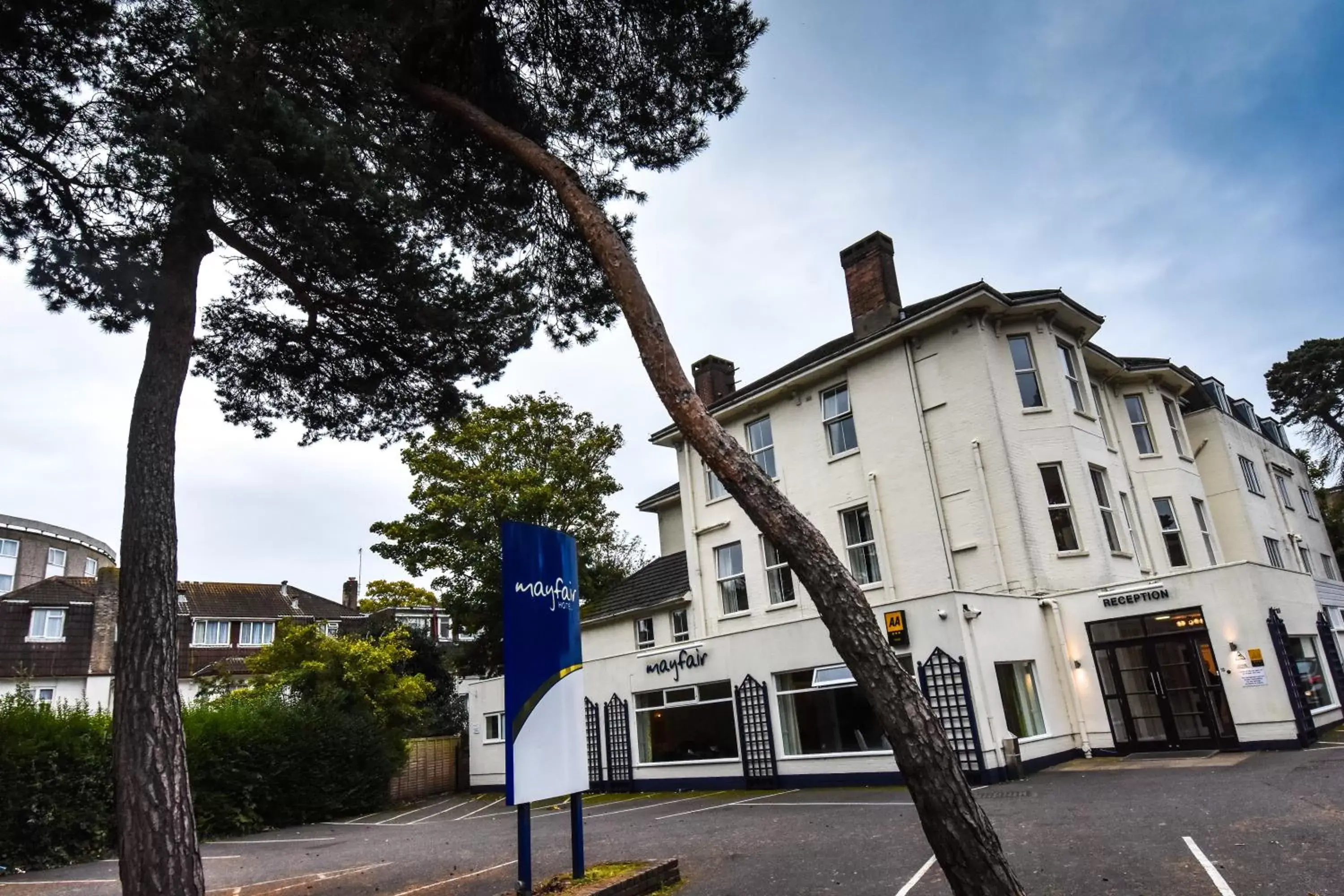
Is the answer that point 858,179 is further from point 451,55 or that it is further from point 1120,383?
point 1120,383

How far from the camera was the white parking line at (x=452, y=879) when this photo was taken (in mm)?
7664

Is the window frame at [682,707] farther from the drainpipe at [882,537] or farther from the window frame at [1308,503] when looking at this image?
the window frame at [1308,503]

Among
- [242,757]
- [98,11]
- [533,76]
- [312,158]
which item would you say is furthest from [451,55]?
[242,757]

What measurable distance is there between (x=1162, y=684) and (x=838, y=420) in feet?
28.7

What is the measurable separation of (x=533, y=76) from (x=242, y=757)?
58.8ft

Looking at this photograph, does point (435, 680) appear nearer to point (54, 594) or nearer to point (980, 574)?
point (54, 594)

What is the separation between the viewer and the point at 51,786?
14.2m

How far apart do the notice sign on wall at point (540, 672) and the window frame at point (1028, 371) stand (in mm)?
13165

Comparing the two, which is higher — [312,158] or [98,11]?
[98,11]

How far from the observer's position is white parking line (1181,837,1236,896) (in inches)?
207

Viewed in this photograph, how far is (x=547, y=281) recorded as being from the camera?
9492 mm

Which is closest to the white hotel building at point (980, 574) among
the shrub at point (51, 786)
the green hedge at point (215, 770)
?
the green hedge at point (215, 770)

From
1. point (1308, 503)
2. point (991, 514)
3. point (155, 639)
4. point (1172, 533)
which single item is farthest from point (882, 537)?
point (1308, 503)

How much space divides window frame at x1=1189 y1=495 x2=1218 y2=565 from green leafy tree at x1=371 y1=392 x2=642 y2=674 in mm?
18434
